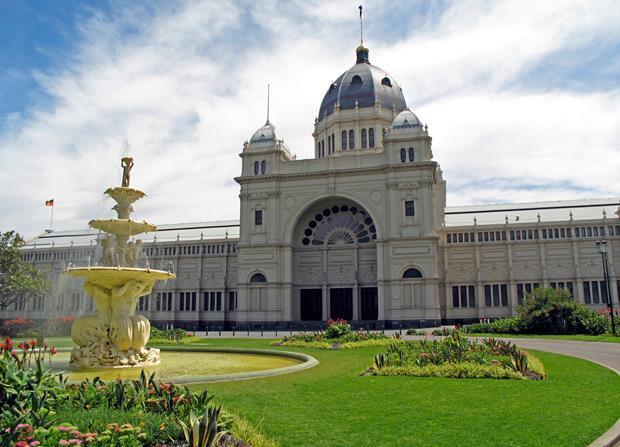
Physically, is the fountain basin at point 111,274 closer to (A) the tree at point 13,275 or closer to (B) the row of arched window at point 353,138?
(A) the tree at point 13,275

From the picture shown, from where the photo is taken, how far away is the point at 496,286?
61.2 meters

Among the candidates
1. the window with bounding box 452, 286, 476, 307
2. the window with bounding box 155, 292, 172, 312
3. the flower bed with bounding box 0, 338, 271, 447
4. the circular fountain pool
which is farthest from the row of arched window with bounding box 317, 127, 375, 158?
the flower bed with bounding box 0, 338, 271, 447

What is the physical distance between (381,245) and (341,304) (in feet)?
27.7

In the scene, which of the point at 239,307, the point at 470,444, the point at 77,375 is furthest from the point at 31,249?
the point at 470,444

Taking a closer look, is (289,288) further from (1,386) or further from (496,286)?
(1,386)

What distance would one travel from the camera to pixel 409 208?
56875 millimetres

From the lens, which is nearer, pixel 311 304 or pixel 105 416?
pixel 105 416

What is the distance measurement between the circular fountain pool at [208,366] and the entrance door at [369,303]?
34195 millimetres

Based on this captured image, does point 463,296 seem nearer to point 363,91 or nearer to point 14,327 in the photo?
point 363,91

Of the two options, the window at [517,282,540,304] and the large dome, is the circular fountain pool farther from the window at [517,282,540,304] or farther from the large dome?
the large dome

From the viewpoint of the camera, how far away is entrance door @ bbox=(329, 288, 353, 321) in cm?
5947

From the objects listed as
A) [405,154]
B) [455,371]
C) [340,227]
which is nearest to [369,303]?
[340,227]

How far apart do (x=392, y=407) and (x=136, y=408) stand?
18.4 ft

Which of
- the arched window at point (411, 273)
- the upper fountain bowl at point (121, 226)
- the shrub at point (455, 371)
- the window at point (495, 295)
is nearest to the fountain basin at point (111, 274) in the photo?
the upper fountain bowl at point (121, 226)
